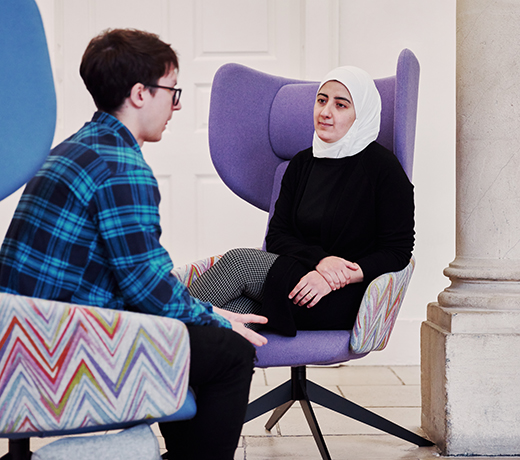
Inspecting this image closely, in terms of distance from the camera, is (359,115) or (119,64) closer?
(119,64)

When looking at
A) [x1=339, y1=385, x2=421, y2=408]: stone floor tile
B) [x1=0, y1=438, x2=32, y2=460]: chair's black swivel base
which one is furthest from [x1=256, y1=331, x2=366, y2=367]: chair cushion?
[x1=339, y1=385, x2=421, y2=408]: stone floor tile

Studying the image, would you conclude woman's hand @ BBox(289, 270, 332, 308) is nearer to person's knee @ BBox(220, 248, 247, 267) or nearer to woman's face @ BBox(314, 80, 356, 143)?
person's knee @ BBox(220, 248, 247, 267)

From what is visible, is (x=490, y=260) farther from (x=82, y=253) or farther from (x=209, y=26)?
(x=209, y=26)

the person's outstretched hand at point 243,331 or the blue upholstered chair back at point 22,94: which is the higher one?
the blue upholstered chair back at point 22,94

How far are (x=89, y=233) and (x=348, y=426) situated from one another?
140cm

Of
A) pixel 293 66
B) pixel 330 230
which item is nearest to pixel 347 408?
pixel 330 230

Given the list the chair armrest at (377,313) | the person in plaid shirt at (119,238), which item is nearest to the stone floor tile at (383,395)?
the chair armrest at (377,313)

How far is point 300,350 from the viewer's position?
61.1 inches

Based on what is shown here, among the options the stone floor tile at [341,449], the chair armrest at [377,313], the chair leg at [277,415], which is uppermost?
the chair armrest at [377,313]

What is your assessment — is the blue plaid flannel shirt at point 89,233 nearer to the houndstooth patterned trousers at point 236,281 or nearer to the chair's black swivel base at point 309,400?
the houndstooth patterned trousers at point 236,281

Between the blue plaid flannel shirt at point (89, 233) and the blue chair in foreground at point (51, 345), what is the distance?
110 mm

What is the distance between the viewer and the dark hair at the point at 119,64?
1154 mm

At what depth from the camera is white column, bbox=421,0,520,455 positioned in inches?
70.2

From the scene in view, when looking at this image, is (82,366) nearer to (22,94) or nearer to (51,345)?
(51,345)
